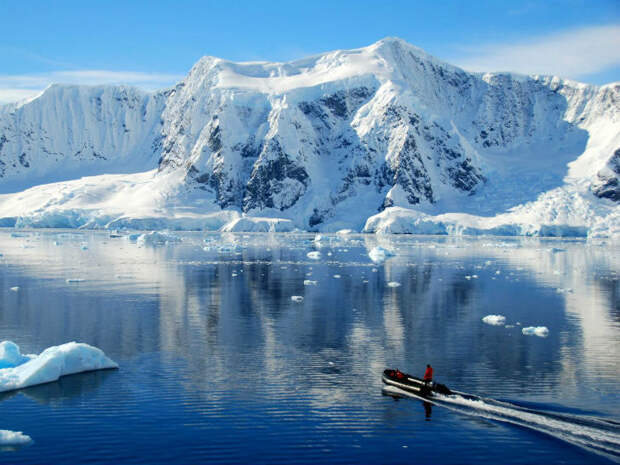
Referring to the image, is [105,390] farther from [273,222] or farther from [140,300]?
[273,222]

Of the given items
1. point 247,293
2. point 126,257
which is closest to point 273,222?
point 126,257

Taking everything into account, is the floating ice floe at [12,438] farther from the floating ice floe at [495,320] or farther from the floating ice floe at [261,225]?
the floating ice floe at [261,225]

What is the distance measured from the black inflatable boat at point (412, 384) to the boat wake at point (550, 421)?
20 centimetres

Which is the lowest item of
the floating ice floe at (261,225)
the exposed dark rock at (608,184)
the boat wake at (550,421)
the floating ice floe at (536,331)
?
the boat wake at (550,421)

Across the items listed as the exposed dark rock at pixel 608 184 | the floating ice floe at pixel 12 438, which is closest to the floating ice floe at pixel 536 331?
the floating ice floe at pixel 12 438

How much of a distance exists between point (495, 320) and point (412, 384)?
16.9 meters

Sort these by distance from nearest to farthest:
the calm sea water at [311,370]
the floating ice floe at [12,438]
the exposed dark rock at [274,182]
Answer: the floating ice floe at [12,438], the calm sea water at [311,370], the exposed dark rock at [274,182]

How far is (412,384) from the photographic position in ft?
83.8

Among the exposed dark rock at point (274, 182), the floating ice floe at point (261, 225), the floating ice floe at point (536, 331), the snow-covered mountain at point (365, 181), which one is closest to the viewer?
the floating ice floe at point (536, 331)

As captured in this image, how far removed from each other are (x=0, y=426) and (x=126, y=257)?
64144 mm

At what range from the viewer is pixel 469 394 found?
24719 millimetres

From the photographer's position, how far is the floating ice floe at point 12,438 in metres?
19.7

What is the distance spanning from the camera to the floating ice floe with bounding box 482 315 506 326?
1594 inches

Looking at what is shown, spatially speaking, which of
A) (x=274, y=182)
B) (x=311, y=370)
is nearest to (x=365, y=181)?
(x=274, y=182)
